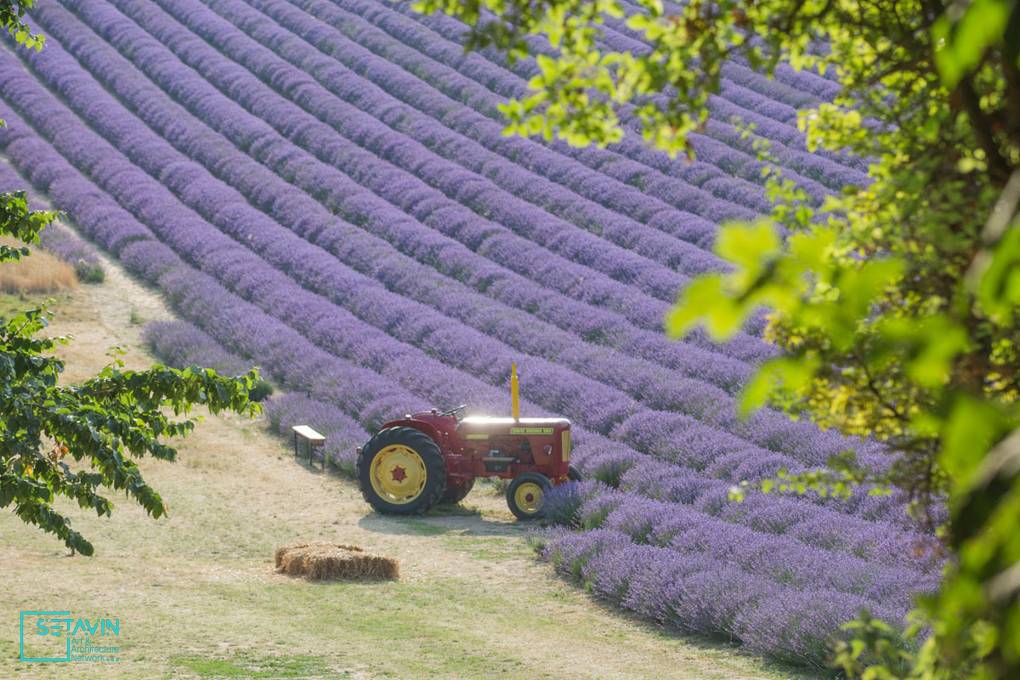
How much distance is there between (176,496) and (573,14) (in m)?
10.3

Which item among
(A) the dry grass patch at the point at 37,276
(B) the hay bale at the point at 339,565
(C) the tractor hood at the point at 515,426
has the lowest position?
(B) the hay bale at the point at 339,565

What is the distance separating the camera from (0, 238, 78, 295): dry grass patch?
20656 mm

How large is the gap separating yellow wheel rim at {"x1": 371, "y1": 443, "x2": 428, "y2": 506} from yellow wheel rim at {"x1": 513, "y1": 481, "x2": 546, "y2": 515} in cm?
96

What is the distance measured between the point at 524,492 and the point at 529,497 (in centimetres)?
8

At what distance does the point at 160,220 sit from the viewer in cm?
2408

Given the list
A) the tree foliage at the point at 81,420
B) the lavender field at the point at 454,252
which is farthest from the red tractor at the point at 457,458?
the tree foliage at the point at 81,420

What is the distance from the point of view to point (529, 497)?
1322cm

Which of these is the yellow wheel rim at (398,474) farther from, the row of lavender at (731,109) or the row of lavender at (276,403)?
the row of lavender at (731,109)

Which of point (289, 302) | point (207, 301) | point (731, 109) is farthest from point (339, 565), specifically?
point (731, 109)

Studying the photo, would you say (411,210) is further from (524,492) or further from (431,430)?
(524,492)

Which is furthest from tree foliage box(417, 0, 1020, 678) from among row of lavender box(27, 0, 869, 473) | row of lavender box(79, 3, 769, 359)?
row of lavender box(79, 3, 769, 359)

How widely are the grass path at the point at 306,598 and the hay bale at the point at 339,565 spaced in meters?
0.16

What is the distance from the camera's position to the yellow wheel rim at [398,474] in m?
13.1

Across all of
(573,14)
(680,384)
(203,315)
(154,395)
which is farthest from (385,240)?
(573,14)
